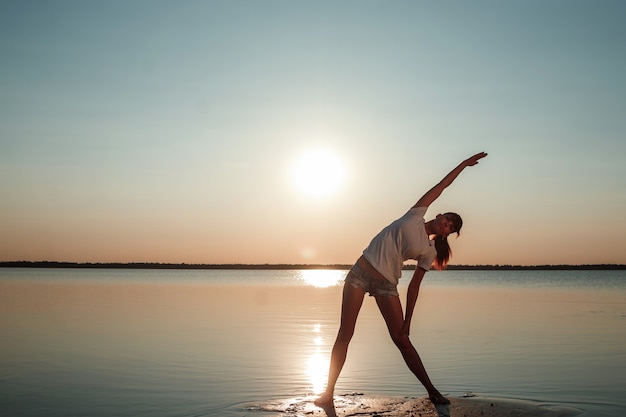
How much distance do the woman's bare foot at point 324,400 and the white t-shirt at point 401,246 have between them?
1.54 meters

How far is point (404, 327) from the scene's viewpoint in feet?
25.8

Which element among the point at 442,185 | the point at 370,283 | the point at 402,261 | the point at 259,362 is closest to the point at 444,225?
the point at 442,185

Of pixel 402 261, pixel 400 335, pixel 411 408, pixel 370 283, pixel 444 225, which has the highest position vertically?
pixel 444 225

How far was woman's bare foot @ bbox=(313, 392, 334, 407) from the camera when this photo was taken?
7926 mm

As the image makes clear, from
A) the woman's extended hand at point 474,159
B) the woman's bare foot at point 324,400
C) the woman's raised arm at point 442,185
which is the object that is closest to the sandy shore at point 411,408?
the woman's bare foot at point 324,400

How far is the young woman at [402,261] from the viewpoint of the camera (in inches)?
302

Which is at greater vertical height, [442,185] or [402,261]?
[442,185]

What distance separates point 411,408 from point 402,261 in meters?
1.62

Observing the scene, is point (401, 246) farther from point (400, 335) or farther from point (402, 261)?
point (400, 335)

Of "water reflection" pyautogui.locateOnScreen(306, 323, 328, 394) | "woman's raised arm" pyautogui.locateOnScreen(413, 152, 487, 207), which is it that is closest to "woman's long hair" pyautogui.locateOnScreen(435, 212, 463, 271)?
"woman's raised arm" pyautogui.locateOnScreen(413, 152, 487, 207)

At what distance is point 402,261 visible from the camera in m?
7.80

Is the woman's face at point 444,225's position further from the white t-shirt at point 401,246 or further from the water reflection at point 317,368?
the water reflection at point 317,368

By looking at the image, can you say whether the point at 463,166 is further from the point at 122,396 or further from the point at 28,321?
the point at 28,321

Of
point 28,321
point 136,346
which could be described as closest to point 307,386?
point 136,346
